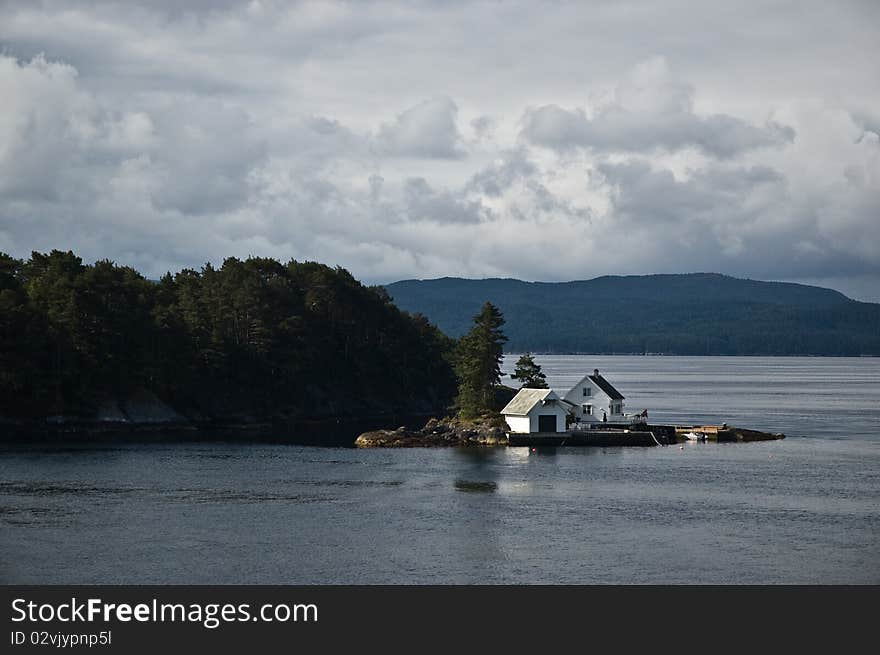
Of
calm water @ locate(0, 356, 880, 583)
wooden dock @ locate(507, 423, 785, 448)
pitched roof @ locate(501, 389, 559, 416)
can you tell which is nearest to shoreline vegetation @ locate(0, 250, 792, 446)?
pitched roof @ locate(501, 389, 559, 416)

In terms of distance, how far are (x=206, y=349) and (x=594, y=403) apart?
53657 millimetres

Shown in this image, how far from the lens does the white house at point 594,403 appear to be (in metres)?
120

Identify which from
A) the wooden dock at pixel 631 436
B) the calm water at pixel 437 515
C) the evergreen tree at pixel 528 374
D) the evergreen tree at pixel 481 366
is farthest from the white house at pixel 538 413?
the evergreen tree at pixel 528 374

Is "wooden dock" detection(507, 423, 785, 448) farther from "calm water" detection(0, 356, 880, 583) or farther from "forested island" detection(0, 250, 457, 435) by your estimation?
"forested island" detection(0, 250, 457, 435)

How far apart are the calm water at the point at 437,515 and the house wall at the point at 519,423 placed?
7.57 metres

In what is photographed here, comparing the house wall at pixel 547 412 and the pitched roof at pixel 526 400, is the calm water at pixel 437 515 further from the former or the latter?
the pitched roof at pixel 526 400

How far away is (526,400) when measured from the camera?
376 feet

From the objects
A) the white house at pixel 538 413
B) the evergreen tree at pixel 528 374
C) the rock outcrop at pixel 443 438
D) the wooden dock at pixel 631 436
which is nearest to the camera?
the wooden dock at pixel 631 436

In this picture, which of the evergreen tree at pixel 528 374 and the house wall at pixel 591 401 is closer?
the house wall at pixel 591 401

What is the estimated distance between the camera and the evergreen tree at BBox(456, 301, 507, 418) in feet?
416

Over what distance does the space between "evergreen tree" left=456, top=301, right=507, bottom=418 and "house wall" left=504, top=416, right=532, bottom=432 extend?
31.9ft
